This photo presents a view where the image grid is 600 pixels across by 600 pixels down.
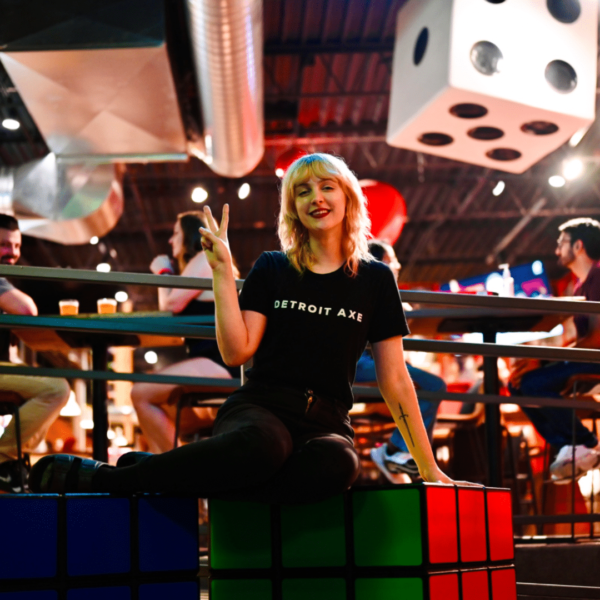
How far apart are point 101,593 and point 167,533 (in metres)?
0.16

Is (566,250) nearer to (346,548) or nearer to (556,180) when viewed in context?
(346,548)

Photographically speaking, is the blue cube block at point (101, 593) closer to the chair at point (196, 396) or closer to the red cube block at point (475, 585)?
the red cube block at point (475, 585)

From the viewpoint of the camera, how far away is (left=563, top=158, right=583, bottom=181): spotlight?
836 cm

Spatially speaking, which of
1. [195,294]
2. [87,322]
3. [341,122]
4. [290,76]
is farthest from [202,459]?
[341,122]

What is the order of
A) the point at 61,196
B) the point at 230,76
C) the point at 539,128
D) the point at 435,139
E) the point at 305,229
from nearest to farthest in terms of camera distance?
the point at 305,229 → the point at 230,76 → the point at 539,128 → the point at 435,139 → the point at 61,196

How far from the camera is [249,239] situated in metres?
11.9

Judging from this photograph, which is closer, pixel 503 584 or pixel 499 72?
pixel 503 584

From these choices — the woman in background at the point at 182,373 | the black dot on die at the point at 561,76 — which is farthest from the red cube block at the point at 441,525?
the black dot on die at the point at 561,76

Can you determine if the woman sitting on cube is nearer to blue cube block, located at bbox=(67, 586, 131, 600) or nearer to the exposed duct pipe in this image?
blue cube block, located at bbox=(67, 586, 131, 600)

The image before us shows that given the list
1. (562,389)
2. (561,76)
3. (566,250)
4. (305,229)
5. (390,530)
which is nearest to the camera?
(390,530)

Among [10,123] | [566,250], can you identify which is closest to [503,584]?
[566,250]

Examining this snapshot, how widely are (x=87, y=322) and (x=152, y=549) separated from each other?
1.03m

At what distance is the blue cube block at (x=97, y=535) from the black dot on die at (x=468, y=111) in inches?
143

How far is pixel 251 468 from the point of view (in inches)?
56.4
